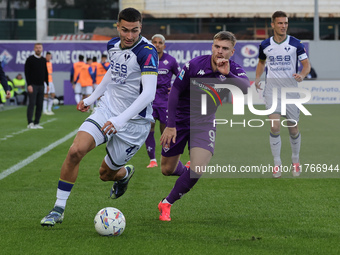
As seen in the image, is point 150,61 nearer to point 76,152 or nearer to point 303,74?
point 76,152

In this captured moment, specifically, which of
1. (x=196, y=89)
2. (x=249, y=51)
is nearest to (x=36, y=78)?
(x=196, y=89)

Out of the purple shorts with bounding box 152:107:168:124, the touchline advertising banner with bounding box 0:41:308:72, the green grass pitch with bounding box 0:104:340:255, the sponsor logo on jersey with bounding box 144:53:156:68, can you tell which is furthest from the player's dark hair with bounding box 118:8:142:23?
the touchline advertising banner with bounding box 0:41:308:72

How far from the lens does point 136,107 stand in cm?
588

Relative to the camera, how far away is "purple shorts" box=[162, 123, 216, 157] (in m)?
6.48

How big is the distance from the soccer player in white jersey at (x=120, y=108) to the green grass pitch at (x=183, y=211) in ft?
1.72

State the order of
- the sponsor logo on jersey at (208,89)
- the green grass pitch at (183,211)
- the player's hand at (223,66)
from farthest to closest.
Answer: the sponsor logo on jersey at (208,89)
the player's hand at (223,66)
the green grass pitch at (183,211)

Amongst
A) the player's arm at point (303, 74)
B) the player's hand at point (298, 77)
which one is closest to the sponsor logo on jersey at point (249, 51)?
the player's arm at point (303, 74)

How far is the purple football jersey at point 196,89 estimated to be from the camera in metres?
6.22

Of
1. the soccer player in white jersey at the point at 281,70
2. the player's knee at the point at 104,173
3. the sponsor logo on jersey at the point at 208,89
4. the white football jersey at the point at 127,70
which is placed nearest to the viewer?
the white football jersey at the point at 127,70

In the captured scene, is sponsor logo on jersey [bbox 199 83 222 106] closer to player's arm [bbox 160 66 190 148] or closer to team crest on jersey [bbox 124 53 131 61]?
player's arm [bbox 160 66 190 148]

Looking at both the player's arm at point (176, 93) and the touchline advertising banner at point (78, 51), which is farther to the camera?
the touchline advertising banner at point (78, 51)

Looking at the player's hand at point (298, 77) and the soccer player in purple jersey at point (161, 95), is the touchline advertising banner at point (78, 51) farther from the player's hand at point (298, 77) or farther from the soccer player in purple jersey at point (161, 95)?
the player's hand at point (298, 77)

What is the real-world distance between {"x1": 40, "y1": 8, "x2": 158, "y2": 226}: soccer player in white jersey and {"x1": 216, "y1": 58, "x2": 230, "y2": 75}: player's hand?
23.1 inches

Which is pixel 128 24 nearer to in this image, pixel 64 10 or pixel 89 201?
pixel 89 201
